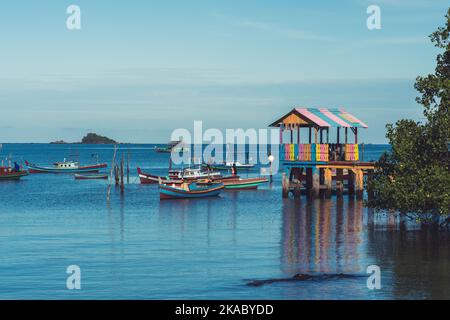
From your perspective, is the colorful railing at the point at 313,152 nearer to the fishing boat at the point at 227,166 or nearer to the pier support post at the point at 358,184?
the pier support post at the point at 358,184

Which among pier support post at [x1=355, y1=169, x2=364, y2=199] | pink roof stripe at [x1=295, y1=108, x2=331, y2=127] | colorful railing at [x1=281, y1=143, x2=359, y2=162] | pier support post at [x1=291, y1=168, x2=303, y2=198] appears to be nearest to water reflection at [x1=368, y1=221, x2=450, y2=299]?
pier support post at [x1=355, y1=169, x2=364, y2=199]

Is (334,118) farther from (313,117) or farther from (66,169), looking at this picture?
(66,169)

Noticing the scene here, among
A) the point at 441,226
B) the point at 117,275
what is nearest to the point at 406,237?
the point at 441,226

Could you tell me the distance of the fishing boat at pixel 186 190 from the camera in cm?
7300

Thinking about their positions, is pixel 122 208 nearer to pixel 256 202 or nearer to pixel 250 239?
pixel 256 202

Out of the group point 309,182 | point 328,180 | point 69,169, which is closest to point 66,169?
point 69,169

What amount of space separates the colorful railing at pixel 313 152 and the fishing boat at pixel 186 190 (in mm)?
12029

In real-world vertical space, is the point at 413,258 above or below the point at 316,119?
below

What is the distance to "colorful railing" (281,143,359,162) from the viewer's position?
63094 mm

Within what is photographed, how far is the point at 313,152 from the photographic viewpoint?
63375 mm

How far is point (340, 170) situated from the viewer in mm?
68250

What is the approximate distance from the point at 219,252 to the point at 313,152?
24613 millimetres

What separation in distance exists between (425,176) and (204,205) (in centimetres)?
3310

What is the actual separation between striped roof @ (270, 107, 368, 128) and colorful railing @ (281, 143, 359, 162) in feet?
5.69
